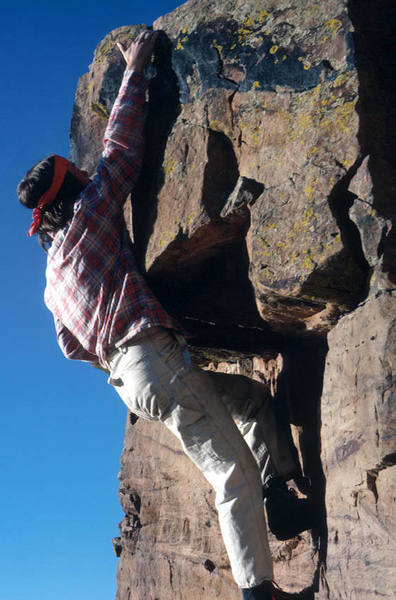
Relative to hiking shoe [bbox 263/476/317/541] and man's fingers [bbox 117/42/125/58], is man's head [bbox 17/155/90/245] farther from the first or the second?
hiking shoe [bbox 263/476/317/541]

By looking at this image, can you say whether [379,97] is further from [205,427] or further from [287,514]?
[287,514]

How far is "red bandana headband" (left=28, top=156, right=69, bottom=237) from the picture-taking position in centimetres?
552

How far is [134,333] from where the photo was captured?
16.9 ft

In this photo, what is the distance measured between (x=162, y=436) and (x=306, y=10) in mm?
4747

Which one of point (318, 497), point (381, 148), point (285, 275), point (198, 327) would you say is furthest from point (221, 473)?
point (381, 148)

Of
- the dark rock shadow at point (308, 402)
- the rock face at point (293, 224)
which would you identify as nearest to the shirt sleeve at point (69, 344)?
the rock face at point (293, 224)

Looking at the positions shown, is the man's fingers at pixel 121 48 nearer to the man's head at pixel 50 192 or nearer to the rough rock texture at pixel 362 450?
the man's head at pixel 50 192

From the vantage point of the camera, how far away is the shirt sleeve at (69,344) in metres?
6.01

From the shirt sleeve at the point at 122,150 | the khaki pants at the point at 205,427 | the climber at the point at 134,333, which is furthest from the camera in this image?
the shirt sleeve at the point at 122,150

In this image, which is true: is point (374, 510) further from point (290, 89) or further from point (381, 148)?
point (290, 89)

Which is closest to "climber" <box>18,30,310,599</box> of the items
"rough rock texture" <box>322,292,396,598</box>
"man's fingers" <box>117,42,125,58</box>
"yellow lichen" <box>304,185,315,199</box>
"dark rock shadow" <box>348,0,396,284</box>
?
"man's fingers" <box>117,42,125,58</box>

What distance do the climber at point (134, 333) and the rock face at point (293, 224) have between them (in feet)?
1.02

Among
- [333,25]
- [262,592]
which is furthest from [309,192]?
[262,592]

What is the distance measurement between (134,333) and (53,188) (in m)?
1.31
